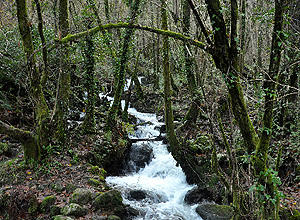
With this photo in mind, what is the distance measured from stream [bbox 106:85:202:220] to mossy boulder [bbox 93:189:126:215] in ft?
2.63

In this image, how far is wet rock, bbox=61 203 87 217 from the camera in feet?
16.0

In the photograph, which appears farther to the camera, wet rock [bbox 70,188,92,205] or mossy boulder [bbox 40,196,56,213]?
wet rock [bbox 70,188,92,205]

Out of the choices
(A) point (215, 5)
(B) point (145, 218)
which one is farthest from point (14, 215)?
(A) point (215, 5)

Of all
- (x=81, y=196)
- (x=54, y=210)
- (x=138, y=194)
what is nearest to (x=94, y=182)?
(x=81, y=196)

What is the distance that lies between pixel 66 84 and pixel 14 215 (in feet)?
13.9

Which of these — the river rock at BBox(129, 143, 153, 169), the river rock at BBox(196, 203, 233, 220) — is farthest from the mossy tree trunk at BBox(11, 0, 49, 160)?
the river rock at BBox(196, 203, 233, 220)

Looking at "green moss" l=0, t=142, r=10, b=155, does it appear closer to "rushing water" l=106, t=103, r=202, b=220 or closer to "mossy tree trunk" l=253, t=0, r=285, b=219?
"rushing water" l=106, t=103, r=202, b=220

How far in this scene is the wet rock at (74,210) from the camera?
16.0 ft

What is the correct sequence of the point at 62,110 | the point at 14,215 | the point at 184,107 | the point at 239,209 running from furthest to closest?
the point at 184,107 → the point at 62,110 → the point at 14,215 → the point at 239,209

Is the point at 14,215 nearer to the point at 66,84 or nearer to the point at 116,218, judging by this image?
the point at 116,218

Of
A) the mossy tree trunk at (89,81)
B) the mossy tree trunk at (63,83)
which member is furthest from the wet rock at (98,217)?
the mossy tree trunk at (89,81)

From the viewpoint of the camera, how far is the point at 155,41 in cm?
1612

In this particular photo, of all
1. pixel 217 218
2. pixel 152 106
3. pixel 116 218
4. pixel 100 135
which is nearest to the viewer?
pixel 116 218

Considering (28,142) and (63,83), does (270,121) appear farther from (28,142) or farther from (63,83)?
(63,83)
